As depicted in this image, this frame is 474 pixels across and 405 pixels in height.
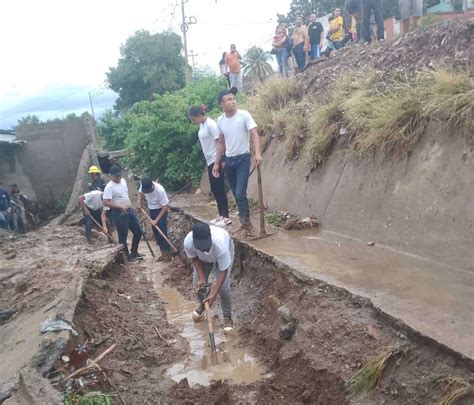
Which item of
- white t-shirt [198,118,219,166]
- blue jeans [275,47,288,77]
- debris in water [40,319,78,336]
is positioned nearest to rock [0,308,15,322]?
debris in water [40,319,78,336]

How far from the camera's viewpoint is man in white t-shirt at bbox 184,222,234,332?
193 inches

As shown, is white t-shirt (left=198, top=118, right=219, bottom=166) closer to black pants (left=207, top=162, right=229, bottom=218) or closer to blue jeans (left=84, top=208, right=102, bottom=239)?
black pants (left=207, top=162, right=229, bottom=218)

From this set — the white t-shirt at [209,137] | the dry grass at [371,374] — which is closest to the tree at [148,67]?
the white t-shirt at [209,137]

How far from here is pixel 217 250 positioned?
521 centimetres

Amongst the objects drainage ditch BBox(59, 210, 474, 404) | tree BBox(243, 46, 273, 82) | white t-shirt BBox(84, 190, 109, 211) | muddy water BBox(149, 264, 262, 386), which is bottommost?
muddy water BBox(149, 264, 262, 386)

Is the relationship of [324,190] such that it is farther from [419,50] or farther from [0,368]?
Answer: [0,368]

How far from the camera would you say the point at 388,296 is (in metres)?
4.10

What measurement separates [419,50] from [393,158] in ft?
8.49

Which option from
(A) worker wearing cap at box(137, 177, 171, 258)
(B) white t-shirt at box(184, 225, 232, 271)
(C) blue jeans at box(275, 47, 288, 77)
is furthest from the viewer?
(C) blue jeans at box(275, 47, 288, 77)

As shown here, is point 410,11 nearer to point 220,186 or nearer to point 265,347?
point 220,186

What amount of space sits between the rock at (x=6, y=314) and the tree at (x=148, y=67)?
22112 millimetres

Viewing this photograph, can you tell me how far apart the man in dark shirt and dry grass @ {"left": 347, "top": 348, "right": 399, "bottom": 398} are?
34.0ft

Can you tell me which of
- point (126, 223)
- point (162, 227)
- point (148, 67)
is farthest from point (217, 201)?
point (148, 67)

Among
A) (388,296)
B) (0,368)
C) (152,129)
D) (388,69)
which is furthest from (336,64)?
(0,368)
